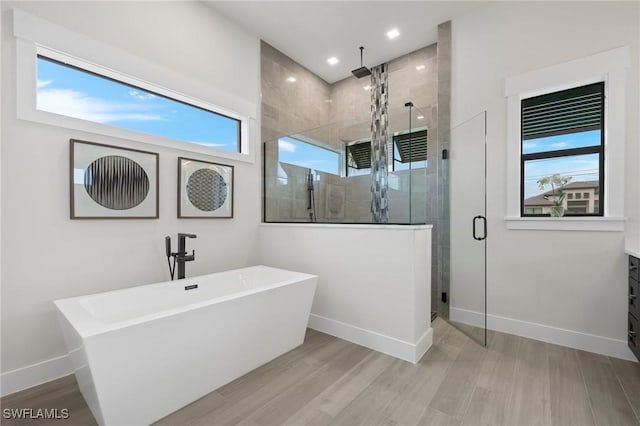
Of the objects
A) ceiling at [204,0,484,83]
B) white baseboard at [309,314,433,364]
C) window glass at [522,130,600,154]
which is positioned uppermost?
ceiling at [204,0,484,83]

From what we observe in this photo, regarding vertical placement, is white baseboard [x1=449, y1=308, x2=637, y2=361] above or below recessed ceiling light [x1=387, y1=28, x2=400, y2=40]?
below

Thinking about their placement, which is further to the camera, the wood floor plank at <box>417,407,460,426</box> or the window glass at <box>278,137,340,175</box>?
the window glass at <box>278,137,340,175</box>

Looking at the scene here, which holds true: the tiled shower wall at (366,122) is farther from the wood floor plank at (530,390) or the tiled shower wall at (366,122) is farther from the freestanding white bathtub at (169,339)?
the freestanding white bathtub at (169,339)

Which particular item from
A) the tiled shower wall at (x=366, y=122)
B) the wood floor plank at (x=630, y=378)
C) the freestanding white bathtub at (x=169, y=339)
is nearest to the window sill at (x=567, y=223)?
the tiled shower wall at (x=366, y=122)

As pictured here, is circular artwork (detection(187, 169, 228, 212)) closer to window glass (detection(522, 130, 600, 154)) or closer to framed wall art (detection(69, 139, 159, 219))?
framed wall art (detection(69, 139, 159, 219))

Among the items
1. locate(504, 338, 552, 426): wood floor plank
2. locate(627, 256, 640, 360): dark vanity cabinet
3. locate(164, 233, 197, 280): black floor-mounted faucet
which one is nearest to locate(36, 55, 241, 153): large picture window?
locate(164, 233, 197, 280): black floor-mounted faucet

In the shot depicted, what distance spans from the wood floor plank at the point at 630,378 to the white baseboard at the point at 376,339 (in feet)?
3.92

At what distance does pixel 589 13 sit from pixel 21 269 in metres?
4.73

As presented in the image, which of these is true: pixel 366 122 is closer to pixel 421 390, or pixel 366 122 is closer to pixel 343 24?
pixel 343 24

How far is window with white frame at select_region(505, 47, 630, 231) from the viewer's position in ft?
7.52

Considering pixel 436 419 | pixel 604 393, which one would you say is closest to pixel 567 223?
pixel 604 393

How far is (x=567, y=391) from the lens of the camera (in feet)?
6.05

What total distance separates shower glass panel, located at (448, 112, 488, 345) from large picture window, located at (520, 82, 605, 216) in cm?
41

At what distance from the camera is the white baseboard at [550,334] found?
Answer: 2.29 metres
